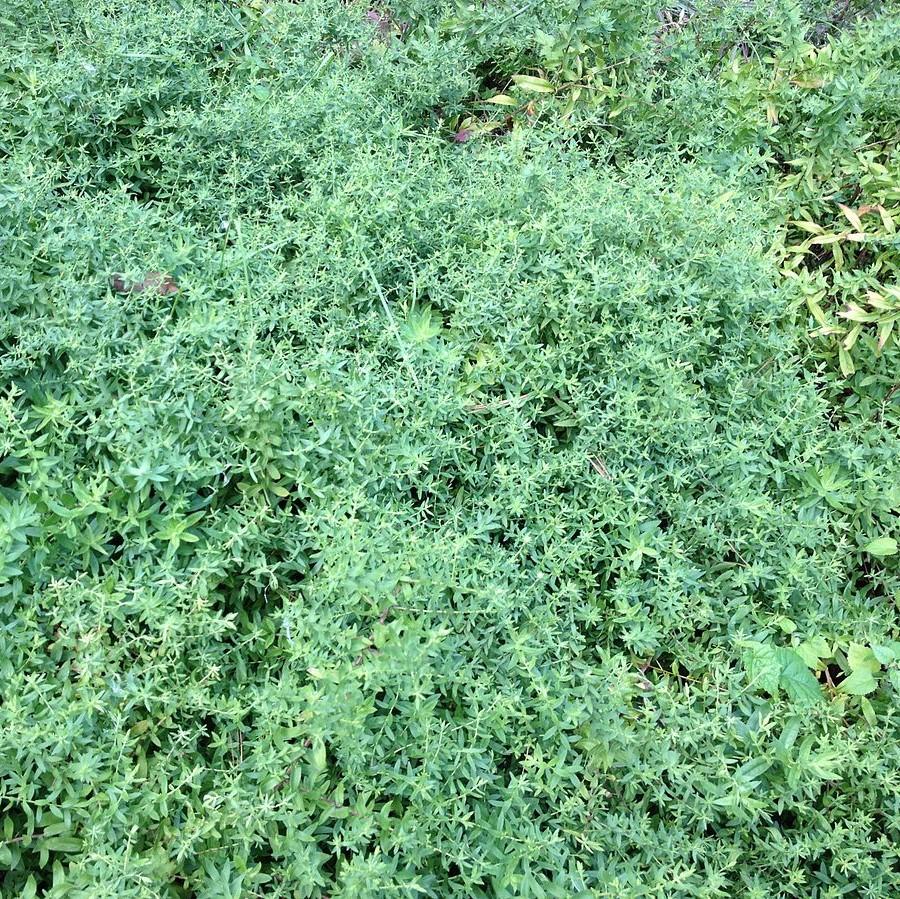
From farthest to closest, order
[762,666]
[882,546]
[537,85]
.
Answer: [537,85] → [882,546] → [762,666]

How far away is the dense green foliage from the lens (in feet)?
6.54

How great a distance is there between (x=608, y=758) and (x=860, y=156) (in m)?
2.69

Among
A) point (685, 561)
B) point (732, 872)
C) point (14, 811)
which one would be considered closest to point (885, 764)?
point (732, 872)

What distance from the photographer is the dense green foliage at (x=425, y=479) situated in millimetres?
1994

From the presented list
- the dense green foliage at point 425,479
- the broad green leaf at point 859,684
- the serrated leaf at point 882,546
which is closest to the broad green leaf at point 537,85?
the dense green foliage at point 425,479

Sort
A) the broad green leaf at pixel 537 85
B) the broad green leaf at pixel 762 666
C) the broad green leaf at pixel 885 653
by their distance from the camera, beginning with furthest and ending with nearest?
the broad green leaf at pixel 537 85 < the broad green leaf at pixel 885 653 < the broad green leaf at pixel 762 666

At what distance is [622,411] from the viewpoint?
2.59 metres

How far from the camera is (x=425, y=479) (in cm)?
243

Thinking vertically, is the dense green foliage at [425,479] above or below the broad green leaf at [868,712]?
above

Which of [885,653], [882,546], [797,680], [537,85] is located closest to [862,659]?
[885,653]

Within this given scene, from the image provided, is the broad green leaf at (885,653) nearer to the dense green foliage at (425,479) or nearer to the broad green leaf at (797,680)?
the dense green foliage at (425,479)

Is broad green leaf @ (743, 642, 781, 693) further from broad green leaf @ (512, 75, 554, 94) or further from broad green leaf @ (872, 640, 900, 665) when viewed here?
broad green leaf @ (512, 75, 554, 94)

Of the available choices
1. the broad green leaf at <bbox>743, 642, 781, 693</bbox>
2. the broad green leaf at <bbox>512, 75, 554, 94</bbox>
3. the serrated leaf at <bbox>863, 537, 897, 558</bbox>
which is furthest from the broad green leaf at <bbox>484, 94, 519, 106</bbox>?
the broad green leaf at <bbox>743, 642, 781, 693</bbox>

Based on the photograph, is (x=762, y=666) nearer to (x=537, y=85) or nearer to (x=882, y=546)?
(x=882, y=546)
